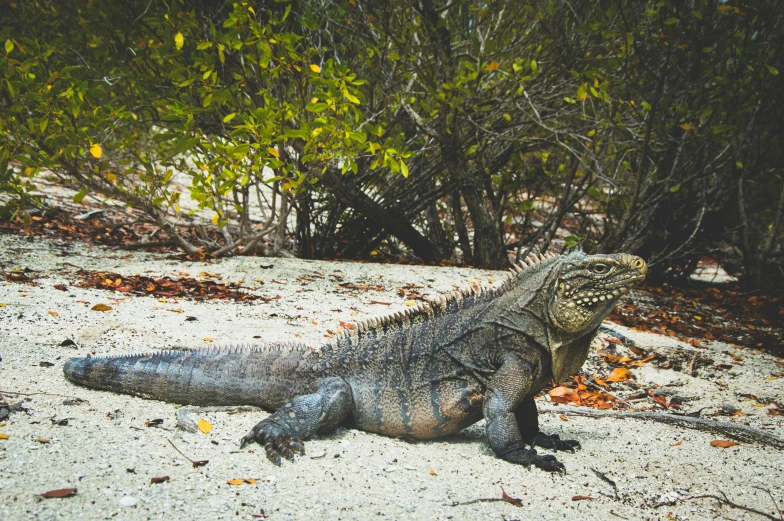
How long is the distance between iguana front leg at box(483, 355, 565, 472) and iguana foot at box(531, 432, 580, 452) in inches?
10.7

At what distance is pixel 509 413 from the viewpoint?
3.56m

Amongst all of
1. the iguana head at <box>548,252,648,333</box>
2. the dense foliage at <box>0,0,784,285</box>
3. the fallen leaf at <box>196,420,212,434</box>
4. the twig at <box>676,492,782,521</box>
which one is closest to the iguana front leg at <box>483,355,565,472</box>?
the iguana head at <box>548,252,648,333</box>

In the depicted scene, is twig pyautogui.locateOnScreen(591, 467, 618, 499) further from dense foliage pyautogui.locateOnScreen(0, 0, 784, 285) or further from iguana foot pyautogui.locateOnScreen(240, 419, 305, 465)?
dense foliage pyautogui.locateOnScreen(0, 0, 784, 285)

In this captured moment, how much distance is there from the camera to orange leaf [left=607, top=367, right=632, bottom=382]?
18.2 ft

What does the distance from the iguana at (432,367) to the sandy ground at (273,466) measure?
141 millimetres

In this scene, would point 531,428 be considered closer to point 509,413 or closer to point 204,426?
point 509,413

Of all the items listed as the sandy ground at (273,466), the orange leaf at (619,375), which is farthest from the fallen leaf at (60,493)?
the orange leaf at (619,375)

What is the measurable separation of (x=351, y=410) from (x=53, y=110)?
14.6 feet

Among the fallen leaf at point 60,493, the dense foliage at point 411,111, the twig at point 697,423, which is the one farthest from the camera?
the dense foliage at point 411,111

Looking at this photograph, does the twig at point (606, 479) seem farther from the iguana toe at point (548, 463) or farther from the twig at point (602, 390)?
the twig at point (602, 390)

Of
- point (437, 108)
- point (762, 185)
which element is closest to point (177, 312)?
point (437, 108)

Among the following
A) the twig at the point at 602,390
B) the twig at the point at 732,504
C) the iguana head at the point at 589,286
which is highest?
the iguana head at the point at 589,286

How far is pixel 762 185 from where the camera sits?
9742 mm

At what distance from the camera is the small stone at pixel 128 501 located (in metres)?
2.55
